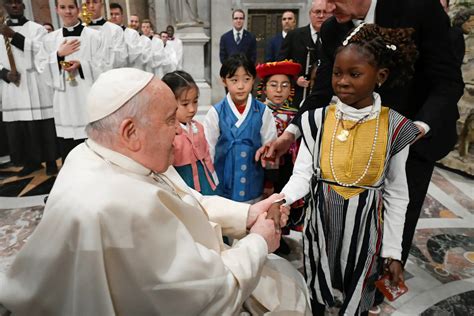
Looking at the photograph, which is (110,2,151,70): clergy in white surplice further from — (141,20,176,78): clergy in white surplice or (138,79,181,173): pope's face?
(138,79,181,173): pope's face

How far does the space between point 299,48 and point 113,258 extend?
4.12m

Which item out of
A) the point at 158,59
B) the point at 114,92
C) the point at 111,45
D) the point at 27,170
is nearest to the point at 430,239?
the point at 114,92

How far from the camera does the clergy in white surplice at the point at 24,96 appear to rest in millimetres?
4645

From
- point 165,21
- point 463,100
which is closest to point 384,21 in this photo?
point 463,100

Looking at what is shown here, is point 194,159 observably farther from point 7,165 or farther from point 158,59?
point 158,59

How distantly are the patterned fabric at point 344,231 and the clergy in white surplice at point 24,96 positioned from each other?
424 centimetres

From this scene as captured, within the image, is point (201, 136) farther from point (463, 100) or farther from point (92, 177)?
point (463, 100)

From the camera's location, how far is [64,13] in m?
4.01

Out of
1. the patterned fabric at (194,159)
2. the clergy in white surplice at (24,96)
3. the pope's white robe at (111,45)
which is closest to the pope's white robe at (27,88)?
the clergy in white surplice at (24,96)

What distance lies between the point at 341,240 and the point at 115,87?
1.34m

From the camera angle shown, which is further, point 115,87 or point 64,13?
point 64,13

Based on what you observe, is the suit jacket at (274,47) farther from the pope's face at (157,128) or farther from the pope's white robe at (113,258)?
the pope's white robe at (113,258)

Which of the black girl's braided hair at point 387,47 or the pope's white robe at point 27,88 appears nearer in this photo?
the black girl's braided hair at point 387,47

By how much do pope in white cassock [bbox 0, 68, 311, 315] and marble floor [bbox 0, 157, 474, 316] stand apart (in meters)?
1.44
